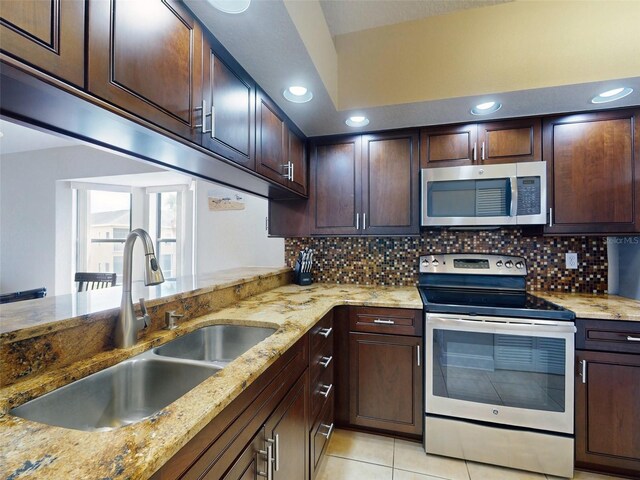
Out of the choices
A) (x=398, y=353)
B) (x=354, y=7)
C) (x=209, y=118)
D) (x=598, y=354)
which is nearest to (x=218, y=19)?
(x=209, y=118)

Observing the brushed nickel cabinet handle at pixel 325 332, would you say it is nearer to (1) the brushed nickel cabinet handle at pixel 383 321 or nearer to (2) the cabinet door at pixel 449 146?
(1) the brushed nickel cabinet handle at pixel 383 321

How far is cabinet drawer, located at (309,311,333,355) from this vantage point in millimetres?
1464

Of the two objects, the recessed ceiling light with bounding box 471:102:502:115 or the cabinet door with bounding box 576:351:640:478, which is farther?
the recessed ceiling light with bounding box 471:102:502:115

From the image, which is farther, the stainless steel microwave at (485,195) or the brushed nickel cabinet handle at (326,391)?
the stainless steel microwave at (485,195)

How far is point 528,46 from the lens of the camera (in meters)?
1.61

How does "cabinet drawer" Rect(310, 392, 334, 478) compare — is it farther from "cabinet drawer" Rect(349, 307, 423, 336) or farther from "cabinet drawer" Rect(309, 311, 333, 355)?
"cabinet drawer" Rect(349, 307, 423, 336)

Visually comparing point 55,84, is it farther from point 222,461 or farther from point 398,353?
point 398,353

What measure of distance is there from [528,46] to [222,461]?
236cm

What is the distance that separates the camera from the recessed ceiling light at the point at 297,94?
1623 millimetres

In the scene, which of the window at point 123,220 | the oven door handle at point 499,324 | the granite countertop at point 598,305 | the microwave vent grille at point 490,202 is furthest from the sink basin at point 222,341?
the window at point 123,220

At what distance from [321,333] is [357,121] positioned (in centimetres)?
149

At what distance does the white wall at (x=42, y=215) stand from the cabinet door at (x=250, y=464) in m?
3.76

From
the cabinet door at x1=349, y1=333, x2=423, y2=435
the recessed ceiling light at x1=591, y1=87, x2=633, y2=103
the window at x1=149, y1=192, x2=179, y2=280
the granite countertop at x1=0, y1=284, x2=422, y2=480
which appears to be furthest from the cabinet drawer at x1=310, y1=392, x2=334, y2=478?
the window at x1=149, y1=192, x2=179, y2=280

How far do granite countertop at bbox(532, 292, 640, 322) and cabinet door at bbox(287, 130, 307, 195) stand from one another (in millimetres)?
1894
